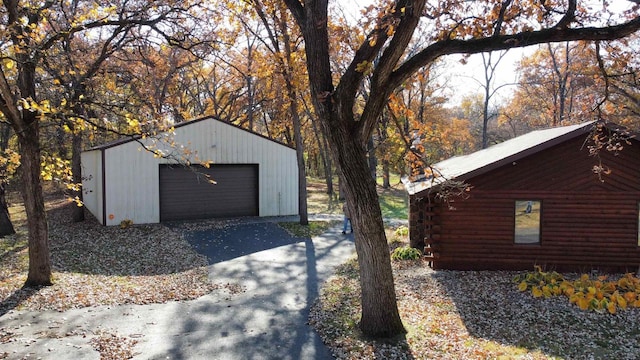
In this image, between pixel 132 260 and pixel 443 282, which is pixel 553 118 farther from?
pixel 132 260

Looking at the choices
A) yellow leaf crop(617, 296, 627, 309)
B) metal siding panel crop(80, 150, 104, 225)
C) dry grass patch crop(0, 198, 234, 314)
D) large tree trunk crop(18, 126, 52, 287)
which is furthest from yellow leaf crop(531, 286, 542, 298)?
metal siding panel crop(80, 150, 104, 225)

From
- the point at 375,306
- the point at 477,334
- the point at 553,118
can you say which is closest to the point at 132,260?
the point at 375,306

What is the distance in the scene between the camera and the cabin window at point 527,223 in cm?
1129

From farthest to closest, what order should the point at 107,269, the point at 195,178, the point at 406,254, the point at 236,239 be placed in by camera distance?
the point at 195,178 < the point at 236,239 < the point at 406,254 < the point at 107,269

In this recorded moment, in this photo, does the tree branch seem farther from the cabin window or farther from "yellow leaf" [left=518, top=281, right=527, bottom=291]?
the cabin window

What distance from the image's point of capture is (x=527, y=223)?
37.5ft

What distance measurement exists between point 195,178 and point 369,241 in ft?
44.7

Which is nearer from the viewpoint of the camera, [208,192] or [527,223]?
[527,223]

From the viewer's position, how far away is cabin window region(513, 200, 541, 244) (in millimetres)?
11289

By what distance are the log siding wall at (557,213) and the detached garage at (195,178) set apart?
9830mm

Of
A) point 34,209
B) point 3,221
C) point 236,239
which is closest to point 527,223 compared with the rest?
point 236,239

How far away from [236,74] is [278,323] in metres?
24.2

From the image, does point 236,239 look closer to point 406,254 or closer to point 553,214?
point 406,254

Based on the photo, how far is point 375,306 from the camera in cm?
683
